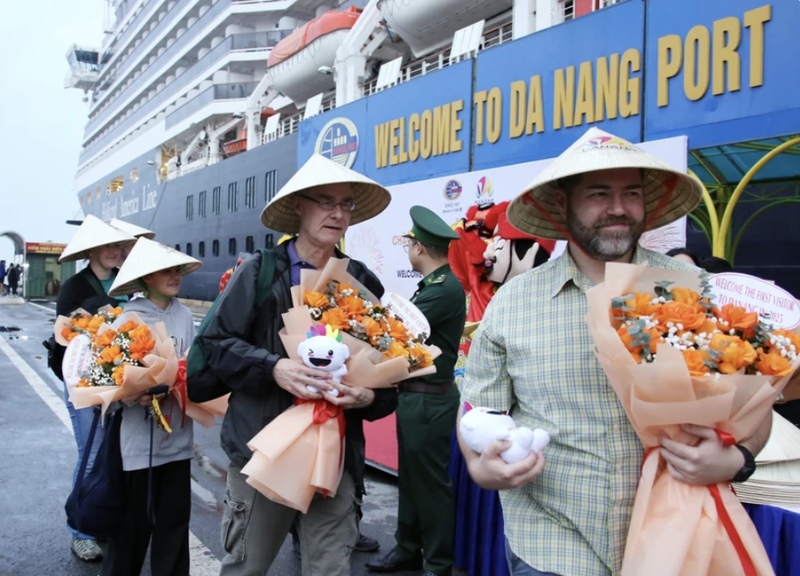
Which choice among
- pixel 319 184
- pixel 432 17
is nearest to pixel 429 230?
pixel 319 184

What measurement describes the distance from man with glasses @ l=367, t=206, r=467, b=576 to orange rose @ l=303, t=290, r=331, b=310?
3.66 feet

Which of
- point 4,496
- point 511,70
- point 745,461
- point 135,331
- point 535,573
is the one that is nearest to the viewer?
point 745,461

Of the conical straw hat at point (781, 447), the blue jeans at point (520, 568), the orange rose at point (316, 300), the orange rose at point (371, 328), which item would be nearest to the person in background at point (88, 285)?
the orange rose at point (316, 300)

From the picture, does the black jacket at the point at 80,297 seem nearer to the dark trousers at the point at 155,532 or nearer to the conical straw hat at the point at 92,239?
the conical straw hat at the point at 92,239

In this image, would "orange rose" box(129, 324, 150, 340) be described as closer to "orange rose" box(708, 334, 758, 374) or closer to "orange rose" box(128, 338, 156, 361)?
"orange rose" box(128, 338, 156, 361)

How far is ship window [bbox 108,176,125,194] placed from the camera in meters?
34.8

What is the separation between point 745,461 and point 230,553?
66.9 inches

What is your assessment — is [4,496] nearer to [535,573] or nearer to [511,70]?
[535,573]

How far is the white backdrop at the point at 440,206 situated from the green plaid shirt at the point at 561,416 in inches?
161

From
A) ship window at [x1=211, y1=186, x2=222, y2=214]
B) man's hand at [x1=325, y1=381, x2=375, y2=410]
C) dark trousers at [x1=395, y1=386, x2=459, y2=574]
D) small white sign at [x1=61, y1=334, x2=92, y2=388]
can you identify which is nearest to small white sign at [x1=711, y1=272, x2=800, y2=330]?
man's hand at [x1=325, y1=381, x2=375, y2=410]

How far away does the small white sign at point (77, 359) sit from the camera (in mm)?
2998

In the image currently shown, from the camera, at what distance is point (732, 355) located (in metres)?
1.30

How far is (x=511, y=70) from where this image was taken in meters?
8.51

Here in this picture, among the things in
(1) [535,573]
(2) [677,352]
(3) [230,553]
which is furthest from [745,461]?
(3) [230,553]
